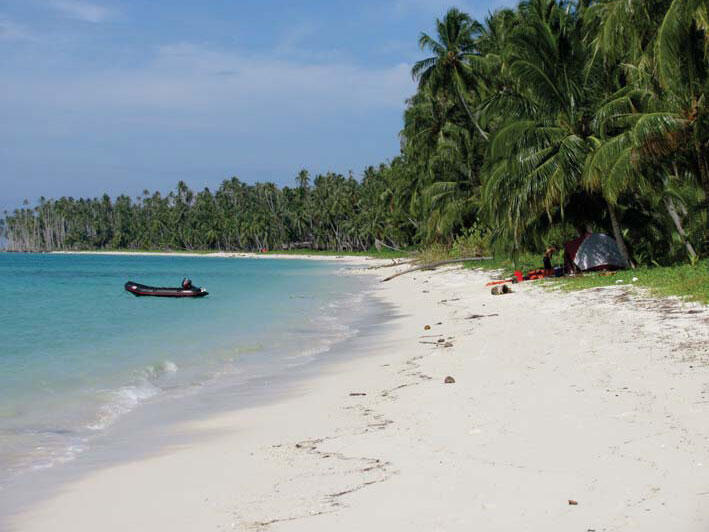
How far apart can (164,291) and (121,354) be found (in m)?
19.4

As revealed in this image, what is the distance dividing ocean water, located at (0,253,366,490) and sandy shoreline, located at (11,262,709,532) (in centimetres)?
172

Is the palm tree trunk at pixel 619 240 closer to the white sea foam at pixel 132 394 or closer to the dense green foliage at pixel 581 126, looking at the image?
the dense green foliage at pixel 581 126

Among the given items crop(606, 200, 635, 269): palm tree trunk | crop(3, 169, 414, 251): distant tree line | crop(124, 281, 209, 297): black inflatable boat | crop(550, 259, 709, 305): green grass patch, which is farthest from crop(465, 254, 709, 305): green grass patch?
crop(3, 169, 414, 251): distant tree line

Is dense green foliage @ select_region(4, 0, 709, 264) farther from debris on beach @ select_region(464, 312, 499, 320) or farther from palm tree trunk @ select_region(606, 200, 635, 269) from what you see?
debris on beach @ select_region(464, 312, 499, 320)

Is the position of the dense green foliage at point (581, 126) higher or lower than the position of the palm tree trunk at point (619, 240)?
higher

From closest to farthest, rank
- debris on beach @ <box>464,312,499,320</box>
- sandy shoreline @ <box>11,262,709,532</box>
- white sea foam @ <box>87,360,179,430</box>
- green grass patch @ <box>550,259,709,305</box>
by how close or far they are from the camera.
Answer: sandy shoreline @ <box>11,262,709,532</box> < white sea foam @ <box>87,360,179,430</box> < green grass patch @ <box>550,259,709,305</box> < debris on beach @ <box>464,312,499,320</box>

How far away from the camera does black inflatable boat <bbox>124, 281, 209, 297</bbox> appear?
31.6m

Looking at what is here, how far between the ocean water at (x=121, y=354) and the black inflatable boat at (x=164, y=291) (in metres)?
2.24

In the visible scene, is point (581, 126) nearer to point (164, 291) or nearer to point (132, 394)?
point (132, 394)

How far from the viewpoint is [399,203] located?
2527 inches

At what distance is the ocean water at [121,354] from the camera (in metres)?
8.04

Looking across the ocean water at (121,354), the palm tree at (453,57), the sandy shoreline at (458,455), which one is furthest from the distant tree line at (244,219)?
the sandy shoreline at (458,455)

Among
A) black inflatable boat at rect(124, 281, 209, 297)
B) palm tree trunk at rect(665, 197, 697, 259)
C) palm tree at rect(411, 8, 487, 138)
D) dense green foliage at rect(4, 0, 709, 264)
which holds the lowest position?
black inflatable boat at rect(124, 281, 209, 297)

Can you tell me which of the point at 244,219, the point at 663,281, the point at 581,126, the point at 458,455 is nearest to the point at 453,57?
the point at 581,126
